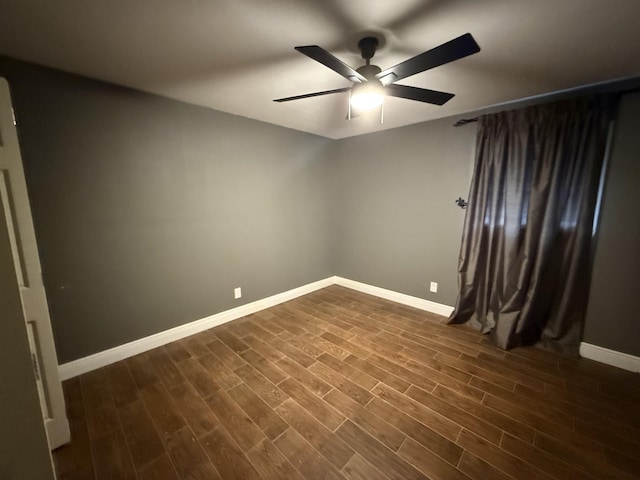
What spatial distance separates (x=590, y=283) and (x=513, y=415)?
1.43 metres

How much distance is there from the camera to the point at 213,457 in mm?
1342

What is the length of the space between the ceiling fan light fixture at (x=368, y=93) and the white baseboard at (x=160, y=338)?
2483 mm

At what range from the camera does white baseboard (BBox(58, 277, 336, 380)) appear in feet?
6.41

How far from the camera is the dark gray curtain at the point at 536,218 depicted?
205cm

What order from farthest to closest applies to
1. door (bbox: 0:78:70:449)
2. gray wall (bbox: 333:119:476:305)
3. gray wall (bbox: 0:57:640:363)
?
gray wall (bbox: 333:119:476:305), gray wall (bbox: 0:57:640:363), door (bbox: 0:78:70:449)

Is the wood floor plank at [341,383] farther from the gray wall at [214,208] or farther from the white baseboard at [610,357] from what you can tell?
the white baseboard at [610,357]

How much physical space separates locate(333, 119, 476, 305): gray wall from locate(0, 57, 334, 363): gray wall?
105cm

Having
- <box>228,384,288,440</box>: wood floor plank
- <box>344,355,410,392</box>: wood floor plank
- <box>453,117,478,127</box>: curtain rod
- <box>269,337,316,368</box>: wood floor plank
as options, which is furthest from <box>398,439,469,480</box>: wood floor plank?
<box>453,117,478,127</box>: curtain rod

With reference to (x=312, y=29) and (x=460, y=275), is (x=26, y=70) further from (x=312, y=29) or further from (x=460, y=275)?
(x=460, y=275)

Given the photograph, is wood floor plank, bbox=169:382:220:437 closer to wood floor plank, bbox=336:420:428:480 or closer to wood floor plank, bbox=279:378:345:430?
wood floor plank, bbox=279:378:345:430

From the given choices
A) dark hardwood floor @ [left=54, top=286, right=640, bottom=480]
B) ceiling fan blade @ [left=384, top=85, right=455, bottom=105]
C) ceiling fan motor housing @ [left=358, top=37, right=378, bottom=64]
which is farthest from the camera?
ceiling fan blade @ [left=384, top=85, right=455, bottom=105]

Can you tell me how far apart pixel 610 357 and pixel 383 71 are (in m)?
2.93

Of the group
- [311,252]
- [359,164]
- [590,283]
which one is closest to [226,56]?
[359,164]


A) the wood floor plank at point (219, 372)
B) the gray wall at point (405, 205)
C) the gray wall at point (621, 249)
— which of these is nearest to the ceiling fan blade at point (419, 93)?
the gray wall at point (405, 205)
